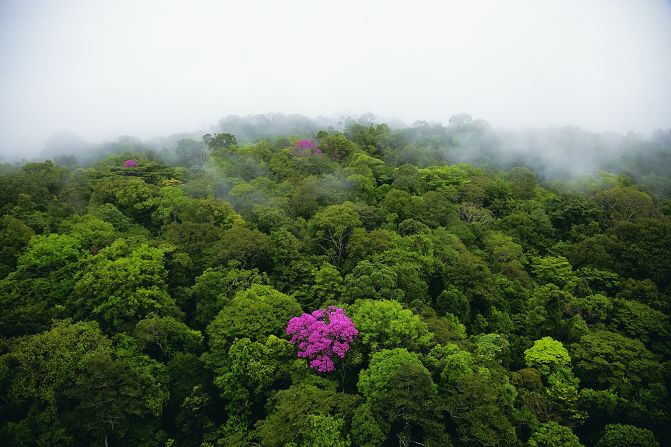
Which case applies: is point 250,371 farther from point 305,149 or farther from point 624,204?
point 624,204

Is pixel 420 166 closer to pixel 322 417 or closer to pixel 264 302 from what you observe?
pixel 264 302

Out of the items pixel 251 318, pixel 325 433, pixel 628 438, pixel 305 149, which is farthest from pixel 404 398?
pixel 305 149

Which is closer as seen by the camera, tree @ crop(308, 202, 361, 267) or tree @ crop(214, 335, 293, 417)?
tree @ crop(214, 335, 293, 417)

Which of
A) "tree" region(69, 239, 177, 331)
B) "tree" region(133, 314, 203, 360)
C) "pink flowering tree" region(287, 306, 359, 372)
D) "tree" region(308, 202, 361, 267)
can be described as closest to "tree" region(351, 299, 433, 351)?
"pink flowering tree" region(287, 306, 359, 372)

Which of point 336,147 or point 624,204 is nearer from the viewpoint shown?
point 624,204

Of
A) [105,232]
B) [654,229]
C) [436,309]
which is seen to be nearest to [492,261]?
[436,309]

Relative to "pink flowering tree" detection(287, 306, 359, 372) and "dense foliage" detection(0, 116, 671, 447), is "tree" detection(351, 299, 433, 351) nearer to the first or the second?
"dense foliage" detection(0, 116, 671, 447)

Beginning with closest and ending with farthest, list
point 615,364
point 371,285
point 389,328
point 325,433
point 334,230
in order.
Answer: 1. point 325,433
2. point 389,328
3. point 615,364
4. point 371,285
5. point 334,230
